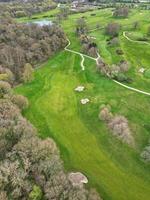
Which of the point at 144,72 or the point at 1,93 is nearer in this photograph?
the point at 1,93

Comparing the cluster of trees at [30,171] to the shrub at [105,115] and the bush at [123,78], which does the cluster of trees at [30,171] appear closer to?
the shrub at [105,115]

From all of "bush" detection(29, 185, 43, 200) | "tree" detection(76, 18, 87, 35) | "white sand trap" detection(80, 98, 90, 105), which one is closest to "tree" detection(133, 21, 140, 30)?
"tree" detection(76, 18, 87, 35)

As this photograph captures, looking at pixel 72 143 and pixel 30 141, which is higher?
pixel 30 141

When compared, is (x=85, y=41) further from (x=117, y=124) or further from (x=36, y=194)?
(x=36, y=194)

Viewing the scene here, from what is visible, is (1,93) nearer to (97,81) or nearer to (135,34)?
(97,81)

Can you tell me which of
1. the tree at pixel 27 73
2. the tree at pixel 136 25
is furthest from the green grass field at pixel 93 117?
the tree at pixel 136 25

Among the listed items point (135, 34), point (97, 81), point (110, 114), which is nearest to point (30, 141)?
point (110, 114)

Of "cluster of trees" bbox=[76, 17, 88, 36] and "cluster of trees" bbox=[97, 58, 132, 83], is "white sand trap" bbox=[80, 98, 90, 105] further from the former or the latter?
"cluster of trees" bbox=[76, 17, 88, 36]
